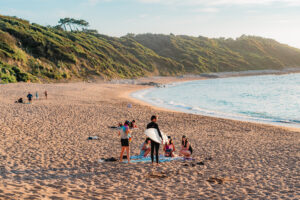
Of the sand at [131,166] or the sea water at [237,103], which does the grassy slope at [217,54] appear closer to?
the sea water at [237,103]

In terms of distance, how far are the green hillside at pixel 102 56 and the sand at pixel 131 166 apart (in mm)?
32081

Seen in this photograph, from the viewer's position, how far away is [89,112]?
70.2 ft

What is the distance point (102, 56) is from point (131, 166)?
74807mm

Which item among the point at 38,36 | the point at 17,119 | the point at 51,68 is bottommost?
the point at 17,119

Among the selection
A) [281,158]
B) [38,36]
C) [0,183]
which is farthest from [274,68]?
[0,183]

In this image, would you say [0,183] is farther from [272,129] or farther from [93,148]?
[272,129]

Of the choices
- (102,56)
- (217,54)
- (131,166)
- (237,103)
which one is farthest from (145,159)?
(217,54)

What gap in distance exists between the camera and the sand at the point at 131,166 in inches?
283

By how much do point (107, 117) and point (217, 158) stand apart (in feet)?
36.0

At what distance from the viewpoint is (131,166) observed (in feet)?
31.2

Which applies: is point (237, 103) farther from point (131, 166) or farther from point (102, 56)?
point (102, 56)

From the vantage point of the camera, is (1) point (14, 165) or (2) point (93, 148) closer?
(1) point (14, 165)

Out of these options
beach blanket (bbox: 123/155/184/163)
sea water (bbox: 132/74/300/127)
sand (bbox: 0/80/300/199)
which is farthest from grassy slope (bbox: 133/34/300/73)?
beach blanket (bbox: 123/155/184/163)

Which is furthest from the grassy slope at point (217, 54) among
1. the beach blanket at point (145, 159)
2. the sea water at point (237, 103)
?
the beach blanket at point (145, 159)
